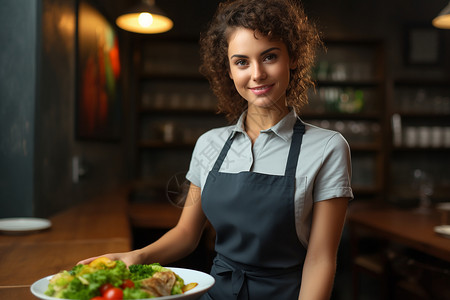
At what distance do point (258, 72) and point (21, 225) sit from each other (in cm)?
133

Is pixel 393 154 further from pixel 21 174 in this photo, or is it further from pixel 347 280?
pixel 21 174

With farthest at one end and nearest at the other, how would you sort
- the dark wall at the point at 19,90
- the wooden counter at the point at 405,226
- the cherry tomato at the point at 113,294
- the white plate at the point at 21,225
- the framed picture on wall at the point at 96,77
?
the framed picture on wall at the point at 96,77 < the wooden counter at the point at 405,226 < the dark wall at the point at 19,90 < the white plate at the point at 21,225 < the cherry tomato at the point at 113,294

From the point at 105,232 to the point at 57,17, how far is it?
47.6 inches

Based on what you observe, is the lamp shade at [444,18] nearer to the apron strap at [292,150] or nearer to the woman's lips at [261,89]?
the apron strap at [292,150]

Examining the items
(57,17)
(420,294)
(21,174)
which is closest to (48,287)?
(21,174)

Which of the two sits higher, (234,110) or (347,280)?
(234,110)

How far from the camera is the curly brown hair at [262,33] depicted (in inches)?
49.3

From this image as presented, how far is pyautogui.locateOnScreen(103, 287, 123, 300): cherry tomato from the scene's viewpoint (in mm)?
811

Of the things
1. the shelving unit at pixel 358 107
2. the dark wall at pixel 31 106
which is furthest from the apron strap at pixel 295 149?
the shelving unit at pixel 358 107

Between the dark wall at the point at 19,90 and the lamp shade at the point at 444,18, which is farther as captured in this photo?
the lamp shade at the point at 444,18

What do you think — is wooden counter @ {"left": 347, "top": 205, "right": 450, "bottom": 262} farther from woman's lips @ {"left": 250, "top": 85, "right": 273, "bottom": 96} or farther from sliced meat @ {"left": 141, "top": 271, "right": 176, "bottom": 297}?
sliced meat @ {"left": 141, "top": 271, "right": 176, "bottom": 297}

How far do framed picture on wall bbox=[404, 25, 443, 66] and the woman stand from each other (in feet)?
14.3

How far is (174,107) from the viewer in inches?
195

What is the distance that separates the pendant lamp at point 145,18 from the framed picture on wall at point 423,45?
10.7 feet
